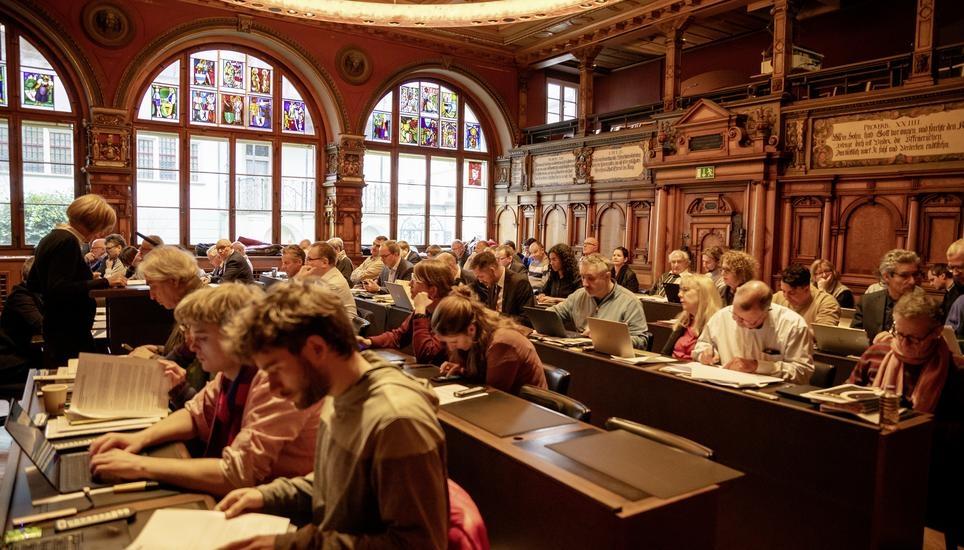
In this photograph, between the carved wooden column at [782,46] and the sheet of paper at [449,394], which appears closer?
the sheet of paper at [449,394]

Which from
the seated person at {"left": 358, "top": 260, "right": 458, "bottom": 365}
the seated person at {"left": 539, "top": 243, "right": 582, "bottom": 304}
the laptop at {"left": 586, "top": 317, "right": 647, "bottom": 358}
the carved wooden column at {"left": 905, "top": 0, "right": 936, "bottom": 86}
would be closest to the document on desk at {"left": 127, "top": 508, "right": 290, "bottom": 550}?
the seated person at {"left": 358, "top": 260, "right": 458, "bottom": 365}

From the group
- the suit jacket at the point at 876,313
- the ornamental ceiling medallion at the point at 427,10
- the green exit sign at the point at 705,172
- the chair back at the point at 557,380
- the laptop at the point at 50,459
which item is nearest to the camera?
the laptop at the point at 50,459

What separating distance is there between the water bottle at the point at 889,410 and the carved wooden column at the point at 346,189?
34.5 ft

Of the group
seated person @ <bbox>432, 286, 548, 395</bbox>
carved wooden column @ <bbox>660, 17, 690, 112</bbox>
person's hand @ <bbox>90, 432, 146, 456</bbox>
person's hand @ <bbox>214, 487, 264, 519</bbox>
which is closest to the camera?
person's hand @ <bbox>214, 487, 264, 519</bbox>

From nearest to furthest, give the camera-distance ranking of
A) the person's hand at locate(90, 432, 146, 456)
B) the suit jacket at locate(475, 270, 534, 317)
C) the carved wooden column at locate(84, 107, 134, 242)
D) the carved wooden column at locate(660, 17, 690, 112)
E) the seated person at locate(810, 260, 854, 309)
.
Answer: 1. the person's hand at locate(90, 432, 146, 456)
2. the suit jacket at locate(475, 270, 534, 317)
3. the seated person at locate(810, 260, 854, 309)
4. the carved wooden column at locate(84, 107, 134, 242)
5. the carved wooden column at locate(660, 17, 690, 112)

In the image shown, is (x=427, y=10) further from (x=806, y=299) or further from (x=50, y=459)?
(x=50, y=459)

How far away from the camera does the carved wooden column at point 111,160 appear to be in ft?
32.9

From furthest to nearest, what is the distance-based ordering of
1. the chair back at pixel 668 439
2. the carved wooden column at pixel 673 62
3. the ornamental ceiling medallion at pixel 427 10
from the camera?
the carved wooden column at pixel 673 62 → the ornamental ceiling medallion at pixel 427 10 → the chair back at pixel 668 439

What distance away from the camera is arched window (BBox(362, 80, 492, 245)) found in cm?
1309

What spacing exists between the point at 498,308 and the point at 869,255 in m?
5.40

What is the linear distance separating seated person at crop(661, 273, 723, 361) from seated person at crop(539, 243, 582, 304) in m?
2.29

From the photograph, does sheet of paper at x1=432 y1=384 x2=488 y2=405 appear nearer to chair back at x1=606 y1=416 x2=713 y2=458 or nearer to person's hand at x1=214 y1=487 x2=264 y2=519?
chair back at x1=606 y1=416 x2=713 y2=458

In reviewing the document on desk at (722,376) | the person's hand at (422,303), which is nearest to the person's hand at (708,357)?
the document on desk at (722,376)

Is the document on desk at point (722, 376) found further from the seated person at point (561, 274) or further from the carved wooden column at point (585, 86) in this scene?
the carved wooden column at point (585, 86)
